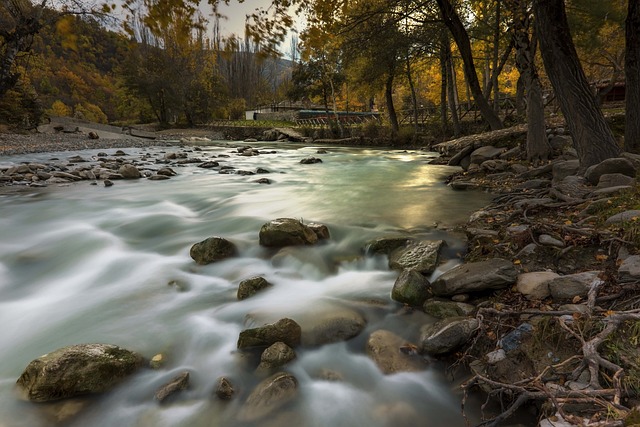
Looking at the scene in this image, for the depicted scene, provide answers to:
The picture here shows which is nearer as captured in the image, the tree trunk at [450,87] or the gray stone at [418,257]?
the gray stone at [418,257]

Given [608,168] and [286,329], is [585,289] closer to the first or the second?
[286,329]

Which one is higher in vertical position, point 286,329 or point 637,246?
point 637,246

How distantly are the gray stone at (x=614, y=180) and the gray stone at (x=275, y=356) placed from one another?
517 cm

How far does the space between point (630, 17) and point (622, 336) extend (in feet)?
25.5

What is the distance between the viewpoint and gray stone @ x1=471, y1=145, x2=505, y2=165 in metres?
11.4

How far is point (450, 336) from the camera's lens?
9.50 ft

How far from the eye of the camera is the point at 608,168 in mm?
5602

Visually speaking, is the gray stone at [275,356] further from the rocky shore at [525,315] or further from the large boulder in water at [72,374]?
the large boulder in water at [72,374]

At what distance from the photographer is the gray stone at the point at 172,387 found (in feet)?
9.18

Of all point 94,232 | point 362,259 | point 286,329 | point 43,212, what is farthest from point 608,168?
point 43,212

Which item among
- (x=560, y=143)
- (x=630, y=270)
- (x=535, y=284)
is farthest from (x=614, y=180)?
(x=560, y=143)

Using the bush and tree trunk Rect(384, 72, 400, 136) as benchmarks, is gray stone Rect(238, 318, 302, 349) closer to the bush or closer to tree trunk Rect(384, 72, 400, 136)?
tree trunk Rect(384, 72, 400, 136)

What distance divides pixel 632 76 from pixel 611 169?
10.3 ft

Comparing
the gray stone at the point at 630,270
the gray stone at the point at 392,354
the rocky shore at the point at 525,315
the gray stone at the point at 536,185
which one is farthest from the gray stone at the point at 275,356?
the gray stone at the point at 536,185
